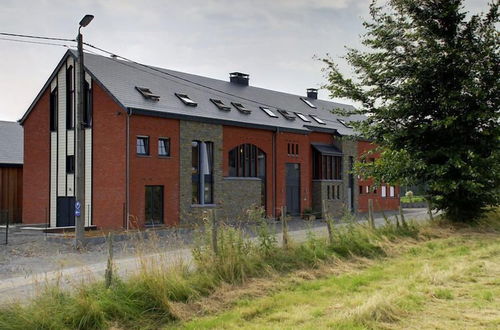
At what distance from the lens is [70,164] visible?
1002 inches

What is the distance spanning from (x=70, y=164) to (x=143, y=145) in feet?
14.2

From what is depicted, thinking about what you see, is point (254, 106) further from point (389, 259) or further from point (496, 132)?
point (389, 259)

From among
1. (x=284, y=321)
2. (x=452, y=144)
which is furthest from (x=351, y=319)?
(x=452, y=144)

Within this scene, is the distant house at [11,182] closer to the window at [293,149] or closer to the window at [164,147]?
the window at [164,147]

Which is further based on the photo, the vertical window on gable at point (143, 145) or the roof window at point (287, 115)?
the roof window at point (287, 115)

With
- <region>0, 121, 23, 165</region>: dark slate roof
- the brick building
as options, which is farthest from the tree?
<region>0, 121, 23, 165</region>: dark slate roof

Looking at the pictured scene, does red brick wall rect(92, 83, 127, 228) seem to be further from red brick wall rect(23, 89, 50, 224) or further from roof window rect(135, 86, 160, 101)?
red brick wall rect(23, 89, 50, 224)

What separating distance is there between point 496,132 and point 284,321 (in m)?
13.2

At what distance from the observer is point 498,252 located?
40.5 feet

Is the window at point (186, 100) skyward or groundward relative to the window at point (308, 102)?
groundward

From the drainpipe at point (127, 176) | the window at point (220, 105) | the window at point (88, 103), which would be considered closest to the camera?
the drainpipe at point (127, 176)

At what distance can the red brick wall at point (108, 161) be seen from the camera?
74.8 feet

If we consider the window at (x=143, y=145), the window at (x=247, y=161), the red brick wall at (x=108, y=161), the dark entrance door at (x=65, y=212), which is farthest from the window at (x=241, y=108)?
the dark entrance door at (x=65, y=212)

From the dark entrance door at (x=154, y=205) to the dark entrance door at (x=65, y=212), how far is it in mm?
4006
